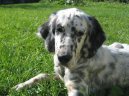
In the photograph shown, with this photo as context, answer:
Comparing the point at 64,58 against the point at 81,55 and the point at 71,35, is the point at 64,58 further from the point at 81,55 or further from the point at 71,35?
the point at 81,55

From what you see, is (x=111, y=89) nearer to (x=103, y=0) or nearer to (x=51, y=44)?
(x=51, y=44)

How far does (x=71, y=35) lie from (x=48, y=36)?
667mm

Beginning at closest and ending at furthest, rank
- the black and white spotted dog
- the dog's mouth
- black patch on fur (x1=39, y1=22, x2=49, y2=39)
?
the dog's mouth < the black and white spotted dog < black patch on fur (x1=39, y1=22, x2=49, y2=39)

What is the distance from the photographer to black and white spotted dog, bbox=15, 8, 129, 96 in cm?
603

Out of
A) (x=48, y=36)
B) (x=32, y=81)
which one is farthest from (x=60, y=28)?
(x=32, y=81)

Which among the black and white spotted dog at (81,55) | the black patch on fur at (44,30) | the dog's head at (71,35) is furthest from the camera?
the black patch on fur at (44,30)

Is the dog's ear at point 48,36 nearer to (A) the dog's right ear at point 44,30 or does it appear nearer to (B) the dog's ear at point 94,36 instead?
(A) the dog's right ear at point 44,30

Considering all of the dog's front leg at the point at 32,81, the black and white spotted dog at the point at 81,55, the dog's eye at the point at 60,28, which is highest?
the dog's eye at the point at 60,28

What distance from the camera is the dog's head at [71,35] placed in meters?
5.89

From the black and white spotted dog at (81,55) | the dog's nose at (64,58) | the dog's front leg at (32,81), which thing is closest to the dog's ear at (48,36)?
the black and white spotted dog at (81,55)

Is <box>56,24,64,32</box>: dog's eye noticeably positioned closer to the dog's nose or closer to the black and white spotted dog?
the black and white spotted dog

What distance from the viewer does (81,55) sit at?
6387 millimetres

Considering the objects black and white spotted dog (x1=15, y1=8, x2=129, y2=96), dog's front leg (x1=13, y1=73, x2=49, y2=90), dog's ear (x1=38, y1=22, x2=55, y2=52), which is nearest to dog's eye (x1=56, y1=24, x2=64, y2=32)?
black and white spotted dog (x1=15, y1=8, x2=129, y2=96)

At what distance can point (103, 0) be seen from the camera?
43188 millimetres
